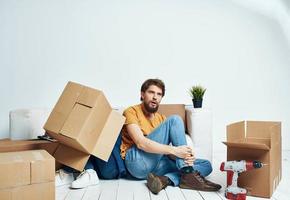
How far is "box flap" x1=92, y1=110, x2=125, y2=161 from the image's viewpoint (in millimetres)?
2375

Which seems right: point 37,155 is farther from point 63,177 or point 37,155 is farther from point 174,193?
point 174,193

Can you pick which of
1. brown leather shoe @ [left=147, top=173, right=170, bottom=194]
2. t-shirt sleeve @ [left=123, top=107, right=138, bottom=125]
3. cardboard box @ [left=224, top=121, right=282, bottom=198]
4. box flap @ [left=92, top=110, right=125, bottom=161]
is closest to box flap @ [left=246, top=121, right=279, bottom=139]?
cardboard box @ [left=224, top=121, right=282, bottom=198]

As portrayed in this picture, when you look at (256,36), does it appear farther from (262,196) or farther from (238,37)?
(262,196)

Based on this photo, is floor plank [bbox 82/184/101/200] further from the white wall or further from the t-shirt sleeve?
the white wall

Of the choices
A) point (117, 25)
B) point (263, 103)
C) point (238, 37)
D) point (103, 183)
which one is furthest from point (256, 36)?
point (103, 183)

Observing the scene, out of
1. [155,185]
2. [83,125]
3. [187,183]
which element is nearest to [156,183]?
[155,185]

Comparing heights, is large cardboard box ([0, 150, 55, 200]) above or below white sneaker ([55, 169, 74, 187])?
above

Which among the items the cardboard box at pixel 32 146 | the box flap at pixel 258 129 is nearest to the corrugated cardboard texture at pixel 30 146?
the cardboard box at pixel 32 146

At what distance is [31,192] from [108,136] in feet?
2.57

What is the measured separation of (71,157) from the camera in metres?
2.43

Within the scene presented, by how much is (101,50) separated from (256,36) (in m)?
1.91

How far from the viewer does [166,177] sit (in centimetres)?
235

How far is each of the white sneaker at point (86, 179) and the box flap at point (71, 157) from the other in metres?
0.08

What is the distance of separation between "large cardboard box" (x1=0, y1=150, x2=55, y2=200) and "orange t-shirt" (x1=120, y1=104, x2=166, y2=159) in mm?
778
